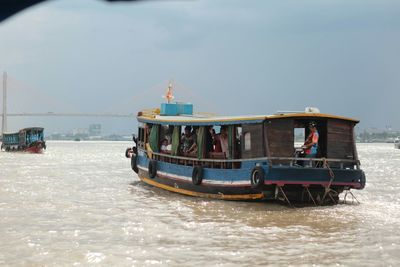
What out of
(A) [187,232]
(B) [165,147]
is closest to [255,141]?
(A) [187,232]

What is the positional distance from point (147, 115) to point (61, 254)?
883 cm

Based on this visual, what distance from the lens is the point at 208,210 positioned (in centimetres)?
978

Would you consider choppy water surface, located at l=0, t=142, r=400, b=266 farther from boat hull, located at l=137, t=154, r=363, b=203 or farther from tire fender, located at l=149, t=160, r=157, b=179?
tire fender, located at l=149, t=160, r=157, b=179

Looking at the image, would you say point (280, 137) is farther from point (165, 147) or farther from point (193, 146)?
point (165, 147)

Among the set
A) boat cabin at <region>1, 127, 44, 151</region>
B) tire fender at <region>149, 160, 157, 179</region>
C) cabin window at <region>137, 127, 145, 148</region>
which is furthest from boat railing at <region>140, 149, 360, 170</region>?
boat cabin at <region>1, 127, 44, 151</region>

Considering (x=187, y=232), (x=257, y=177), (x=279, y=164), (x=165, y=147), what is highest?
(x=165, y=147)

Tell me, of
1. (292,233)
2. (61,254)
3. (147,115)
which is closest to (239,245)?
(292,233)

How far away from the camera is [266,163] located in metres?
9.73

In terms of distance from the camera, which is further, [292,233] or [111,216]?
[111,216]

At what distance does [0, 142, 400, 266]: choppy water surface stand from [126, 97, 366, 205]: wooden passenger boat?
1.08 ft

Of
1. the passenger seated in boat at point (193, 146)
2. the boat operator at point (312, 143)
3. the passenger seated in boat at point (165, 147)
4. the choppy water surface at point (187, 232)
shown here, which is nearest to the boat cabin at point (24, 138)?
the passenger seated in boat at point (165, 147)

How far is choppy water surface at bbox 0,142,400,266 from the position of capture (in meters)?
5.99

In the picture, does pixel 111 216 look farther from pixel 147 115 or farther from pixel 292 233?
pixel 147 115

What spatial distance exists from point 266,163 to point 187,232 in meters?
2.66
